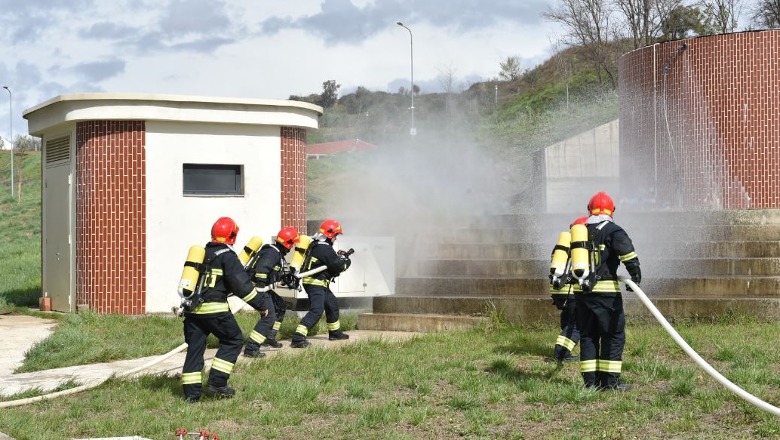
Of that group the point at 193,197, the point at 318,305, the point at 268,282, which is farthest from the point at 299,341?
the point at 193,197

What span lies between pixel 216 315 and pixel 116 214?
8.70m

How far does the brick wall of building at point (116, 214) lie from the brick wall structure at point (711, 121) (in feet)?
33.3

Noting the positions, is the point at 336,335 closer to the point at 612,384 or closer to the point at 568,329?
the point at 568,329

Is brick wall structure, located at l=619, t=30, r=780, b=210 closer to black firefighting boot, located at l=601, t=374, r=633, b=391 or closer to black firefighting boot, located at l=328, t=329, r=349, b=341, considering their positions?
black firefighting boot, located at l=328, t=329, r=349, b=341

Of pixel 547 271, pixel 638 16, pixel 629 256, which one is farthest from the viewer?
pixel 638 16

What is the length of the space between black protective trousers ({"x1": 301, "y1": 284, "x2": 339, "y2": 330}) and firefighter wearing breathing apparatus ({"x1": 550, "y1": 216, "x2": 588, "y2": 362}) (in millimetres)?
3598

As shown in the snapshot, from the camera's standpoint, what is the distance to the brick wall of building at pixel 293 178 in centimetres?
1895

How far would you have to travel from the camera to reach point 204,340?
988cm

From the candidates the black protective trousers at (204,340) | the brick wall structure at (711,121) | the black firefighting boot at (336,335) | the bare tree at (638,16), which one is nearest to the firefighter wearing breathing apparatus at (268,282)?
the black firefighting boot at (336,335)

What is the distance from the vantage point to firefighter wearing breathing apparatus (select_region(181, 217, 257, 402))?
9734 millimetres

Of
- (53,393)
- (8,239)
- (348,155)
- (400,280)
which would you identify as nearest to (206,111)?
(400,280)

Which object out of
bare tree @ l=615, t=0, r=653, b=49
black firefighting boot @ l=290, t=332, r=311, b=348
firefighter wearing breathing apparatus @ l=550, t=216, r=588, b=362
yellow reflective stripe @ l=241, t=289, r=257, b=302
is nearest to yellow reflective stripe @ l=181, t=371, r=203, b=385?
yellow reflective stripe @ l=241, t=289, r=257, b=302

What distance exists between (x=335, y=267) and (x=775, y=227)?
24.0ft

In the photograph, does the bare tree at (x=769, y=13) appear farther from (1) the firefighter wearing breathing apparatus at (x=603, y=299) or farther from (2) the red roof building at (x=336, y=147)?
(1) the firefighter wearing breathing apparatus at (x=603, y=299)
